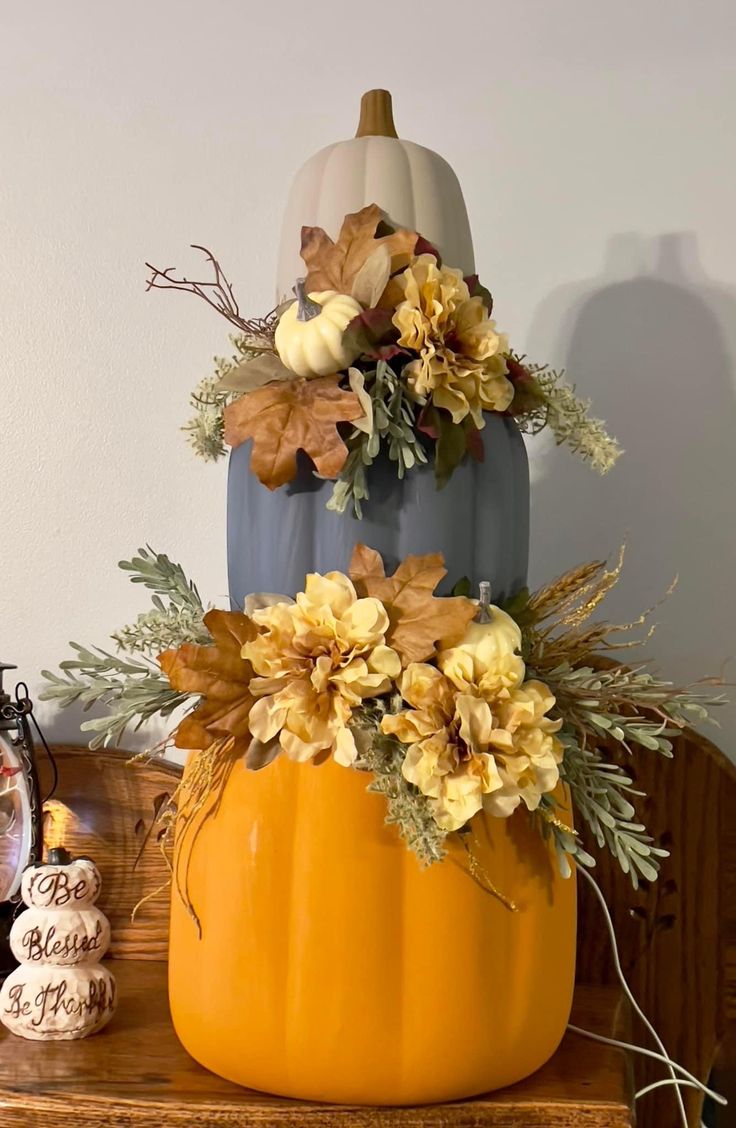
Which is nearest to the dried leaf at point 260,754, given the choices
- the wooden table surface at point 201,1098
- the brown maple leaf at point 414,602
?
the brown maple leaf at point 414,602

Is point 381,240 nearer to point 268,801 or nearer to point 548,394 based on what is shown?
point 548,394

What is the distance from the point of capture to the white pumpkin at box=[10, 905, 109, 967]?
800 millimetres

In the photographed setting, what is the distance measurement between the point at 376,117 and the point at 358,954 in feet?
2.16

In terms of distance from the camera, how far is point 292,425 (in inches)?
27.7

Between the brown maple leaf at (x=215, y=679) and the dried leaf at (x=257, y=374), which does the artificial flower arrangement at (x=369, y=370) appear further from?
the brown maple leaf at (x=215, y=679)

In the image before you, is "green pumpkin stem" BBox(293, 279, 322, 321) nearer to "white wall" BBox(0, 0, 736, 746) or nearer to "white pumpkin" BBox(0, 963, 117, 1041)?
"white wall" BBox(0, 0, 736, 746)

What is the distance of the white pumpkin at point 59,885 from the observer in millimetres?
816

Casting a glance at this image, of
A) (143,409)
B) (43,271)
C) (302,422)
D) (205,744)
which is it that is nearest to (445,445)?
(302,422)

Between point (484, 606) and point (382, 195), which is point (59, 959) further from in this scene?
point (382, 195)

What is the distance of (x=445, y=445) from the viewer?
0.70 metres

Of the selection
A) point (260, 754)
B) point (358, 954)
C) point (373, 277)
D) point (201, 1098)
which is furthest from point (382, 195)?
point (201, 1098)

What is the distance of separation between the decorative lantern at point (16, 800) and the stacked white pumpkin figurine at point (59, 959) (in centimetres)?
10

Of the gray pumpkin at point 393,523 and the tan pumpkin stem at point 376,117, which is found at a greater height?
the tan pumpkin stem at point 376,117

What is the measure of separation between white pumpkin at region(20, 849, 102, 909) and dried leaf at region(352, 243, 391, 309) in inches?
20.1
